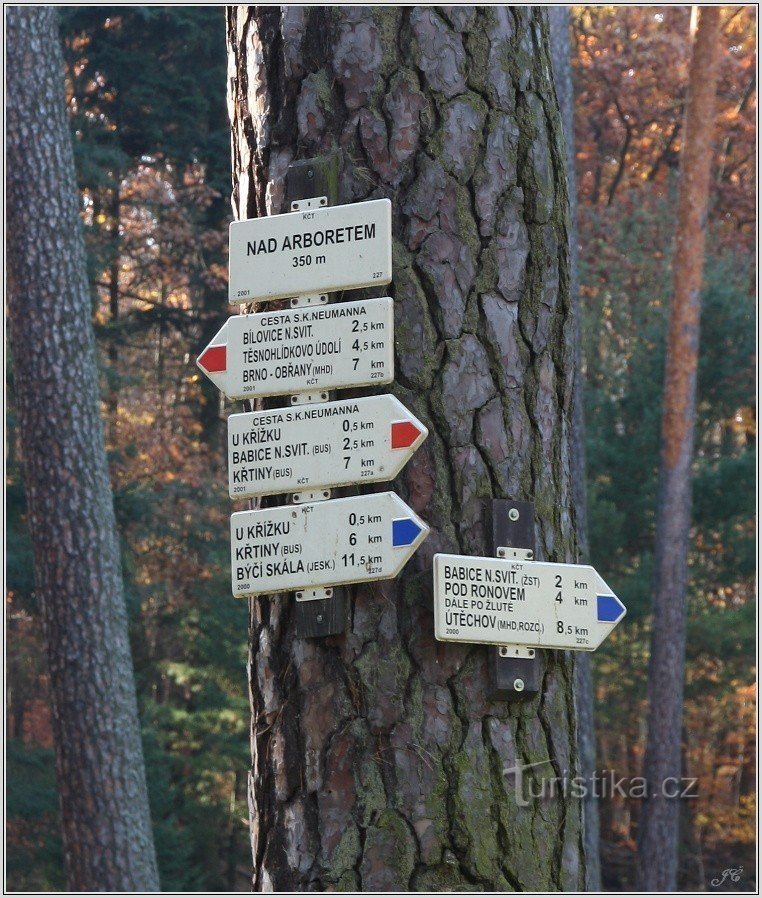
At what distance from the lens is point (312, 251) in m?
2.40

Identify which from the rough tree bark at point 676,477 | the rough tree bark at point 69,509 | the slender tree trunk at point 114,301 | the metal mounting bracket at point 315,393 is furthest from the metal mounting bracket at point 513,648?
the slender tree trunk at point 114,301

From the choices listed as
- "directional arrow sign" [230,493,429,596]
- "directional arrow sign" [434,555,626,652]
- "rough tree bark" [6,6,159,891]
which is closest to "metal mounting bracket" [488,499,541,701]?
"directional arrow sign" [434,555,626,652]

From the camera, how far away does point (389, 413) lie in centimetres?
228

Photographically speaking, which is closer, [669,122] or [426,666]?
[426,666]

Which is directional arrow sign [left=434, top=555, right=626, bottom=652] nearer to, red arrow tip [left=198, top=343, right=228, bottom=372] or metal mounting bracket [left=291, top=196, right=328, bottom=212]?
red arrow tip [left=198, top=343, right=228, bottom=372]

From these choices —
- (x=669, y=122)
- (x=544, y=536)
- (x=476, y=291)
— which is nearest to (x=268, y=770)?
(x=544, y=536)

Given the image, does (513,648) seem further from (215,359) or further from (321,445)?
(215,359)

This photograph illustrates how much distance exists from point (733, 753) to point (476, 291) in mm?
15848

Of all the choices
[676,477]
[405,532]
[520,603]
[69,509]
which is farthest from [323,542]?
[676,477]

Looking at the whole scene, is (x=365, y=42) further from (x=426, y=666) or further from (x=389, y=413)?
(x=426, y=666)

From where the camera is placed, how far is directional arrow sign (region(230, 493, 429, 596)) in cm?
224

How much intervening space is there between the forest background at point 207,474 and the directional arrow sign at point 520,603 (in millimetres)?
11164

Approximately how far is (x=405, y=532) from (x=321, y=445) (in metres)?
0.26

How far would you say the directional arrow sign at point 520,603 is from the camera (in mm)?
2227
